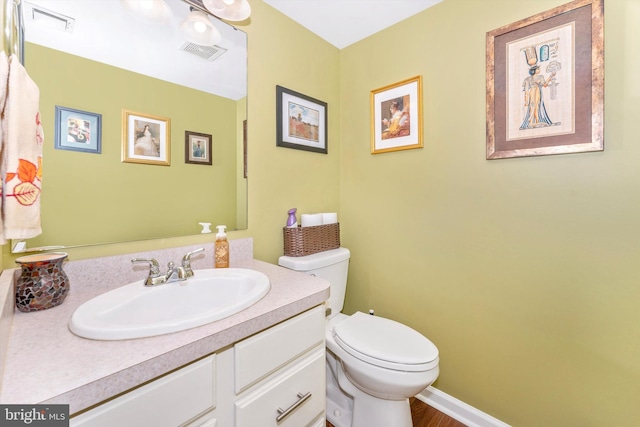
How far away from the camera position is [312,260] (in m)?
1.44

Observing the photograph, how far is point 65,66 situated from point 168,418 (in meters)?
1.13

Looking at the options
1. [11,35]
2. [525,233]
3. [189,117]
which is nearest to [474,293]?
[525,233]

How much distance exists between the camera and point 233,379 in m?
0.70

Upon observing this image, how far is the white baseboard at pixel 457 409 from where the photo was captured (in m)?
1.31

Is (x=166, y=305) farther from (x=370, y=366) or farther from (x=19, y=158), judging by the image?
(x=370, y=366)

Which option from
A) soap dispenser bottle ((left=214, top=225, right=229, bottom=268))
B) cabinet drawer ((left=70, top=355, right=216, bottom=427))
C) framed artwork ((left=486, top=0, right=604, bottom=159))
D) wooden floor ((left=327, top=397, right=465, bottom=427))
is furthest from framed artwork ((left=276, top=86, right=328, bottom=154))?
wooden floor ((left=327, top=397, right=465, bottom=427))

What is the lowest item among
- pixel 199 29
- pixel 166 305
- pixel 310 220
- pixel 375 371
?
pixel 375 371

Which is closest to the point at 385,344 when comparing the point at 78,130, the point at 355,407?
the point at 355,407

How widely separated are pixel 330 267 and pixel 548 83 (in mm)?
1332

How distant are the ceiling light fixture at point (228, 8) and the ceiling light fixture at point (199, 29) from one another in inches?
2.3

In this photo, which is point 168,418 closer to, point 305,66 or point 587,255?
point 587,255

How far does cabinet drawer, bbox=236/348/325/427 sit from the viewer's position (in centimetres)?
73

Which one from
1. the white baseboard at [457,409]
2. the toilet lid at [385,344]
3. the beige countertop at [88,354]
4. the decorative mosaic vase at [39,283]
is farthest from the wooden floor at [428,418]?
the decorative mosaic vase at [39,283]

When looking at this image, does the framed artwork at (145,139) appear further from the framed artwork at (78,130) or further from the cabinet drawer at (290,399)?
the cabinet drawer at (290,399)
